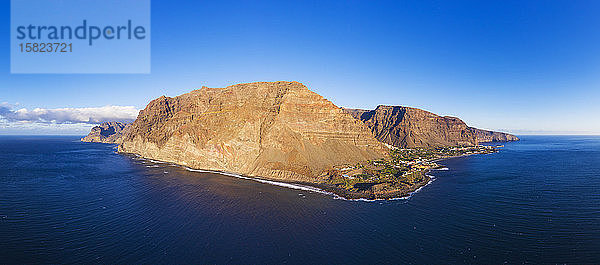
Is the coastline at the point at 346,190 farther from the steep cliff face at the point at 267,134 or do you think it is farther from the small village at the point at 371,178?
the steep cliff face at the point at 267,134

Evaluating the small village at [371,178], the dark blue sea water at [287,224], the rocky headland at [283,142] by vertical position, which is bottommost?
the dark blue sea water at [287,224]

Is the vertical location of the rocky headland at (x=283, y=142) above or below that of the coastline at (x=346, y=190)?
above

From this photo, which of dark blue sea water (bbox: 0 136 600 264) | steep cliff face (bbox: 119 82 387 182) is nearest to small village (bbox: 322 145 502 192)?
steep cliff face (bbox: 119 82 387 182)

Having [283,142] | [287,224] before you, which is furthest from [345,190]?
[283,142]

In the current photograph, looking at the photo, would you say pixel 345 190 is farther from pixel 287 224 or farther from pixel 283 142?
pixel 283 142

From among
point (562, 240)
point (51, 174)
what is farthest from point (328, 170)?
point (51, 174)

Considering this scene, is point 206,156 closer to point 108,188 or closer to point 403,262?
point 108,188

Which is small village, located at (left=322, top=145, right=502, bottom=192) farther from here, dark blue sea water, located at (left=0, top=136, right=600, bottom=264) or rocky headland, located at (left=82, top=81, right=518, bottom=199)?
dark blue sea water, located at (left=0, top=136, right=600, bottom=264)

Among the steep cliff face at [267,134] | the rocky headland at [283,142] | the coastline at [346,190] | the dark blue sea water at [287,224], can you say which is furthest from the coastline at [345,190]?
the steep cliff face at [267,134]
